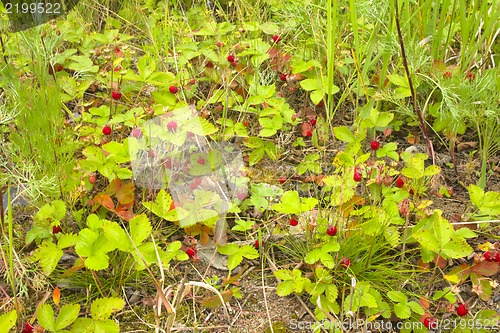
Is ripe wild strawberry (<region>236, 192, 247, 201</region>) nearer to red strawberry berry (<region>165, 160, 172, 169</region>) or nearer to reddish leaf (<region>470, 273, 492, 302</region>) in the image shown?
red strawberry berry (<region>165, 160, 172, 169</region>)

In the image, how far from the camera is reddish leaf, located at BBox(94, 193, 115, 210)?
77.2 inches

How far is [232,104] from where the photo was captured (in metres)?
2.47

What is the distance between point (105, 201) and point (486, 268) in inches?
52.4

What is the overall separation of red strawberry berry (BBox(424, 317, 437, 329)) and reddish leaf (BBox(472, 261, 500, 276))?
0.82 feet

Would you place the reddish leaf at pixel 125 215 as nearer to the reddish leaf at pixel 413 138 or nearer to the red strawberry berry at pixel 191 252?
the red strawberry berry at pixel 191 252

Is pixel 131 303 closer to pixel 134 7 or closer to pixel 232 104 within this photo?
pixel 232 104

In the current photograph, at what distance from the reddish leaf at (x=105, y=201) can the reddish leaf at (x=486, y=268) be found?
4.17 ft

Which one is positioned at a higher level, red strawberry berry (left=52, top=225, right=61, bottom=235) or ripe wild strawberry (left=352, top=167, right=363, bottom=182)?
red strawberry berry (left=52, top=225, right=61, bottom=235)

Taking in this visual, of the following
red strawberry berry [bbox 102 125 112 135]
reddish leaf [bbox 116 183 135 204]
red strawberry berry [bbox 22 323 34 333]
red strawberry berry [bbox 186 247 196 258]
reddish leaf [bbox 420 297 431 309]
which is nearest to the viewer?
red strawberry berry [bbox 22 323 34 333]

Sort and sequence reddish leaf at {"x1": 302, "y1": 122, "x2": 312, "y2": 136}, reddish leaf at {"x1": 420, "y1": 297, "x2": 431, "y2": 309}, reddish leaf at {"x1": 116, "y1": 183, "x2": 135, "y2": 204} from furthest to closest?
reddish leaf at {"x1": 302, "y1": 122, "x2": 312, "y2": 136}, reddish leaf at {"x1": 116, "y1": 183, "x2": 135, "y2": 204}, reddish leaf at {"x1": 420, "y1": 297, "x2": 431, "y2": 309}

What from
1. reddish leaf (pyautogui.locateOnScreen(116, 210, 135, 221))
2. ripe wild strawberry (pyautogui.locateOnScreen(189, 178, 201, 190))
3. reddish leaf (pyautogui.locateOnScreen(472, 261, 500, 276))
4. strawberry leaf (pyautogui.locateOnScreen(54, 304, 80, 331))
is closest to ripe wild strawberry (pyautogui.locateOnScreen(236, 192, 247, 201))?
ripe wild strawberry (pyautogui.locateOnScreen(189, 178, 201, 190))

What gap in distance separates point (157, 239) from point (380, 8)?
4.81ft

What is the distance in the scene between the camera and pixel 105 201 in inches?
77.5

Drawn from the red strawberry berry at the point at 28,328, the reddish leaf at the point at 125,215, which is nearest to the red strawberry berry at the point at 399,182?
the reddish leaf at the point at 125,215
